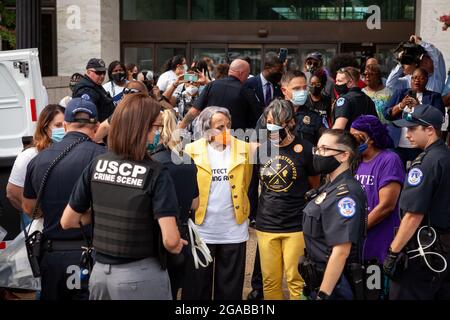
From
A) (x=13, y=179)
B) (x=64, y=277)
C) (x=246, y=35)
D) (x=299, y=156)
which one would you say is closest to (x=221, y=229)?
(x=299, y=156)

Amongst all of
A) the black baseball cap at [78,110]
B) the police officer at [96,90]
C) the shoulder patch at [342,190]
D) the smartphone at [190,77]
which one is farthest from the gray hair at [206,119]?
the smartphone at [190,77]

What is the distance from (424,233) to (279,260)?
146 cm

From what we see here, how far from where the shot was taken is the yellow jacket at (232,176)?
5.67 m

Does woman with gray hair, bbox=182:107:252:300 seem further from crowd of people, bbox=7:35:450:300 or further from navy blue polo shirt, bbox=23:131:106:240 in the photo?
navy blue polo shirt, bbox=23:131:106:240

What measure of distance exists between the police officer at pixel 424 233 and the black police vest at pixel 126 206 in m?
1.74

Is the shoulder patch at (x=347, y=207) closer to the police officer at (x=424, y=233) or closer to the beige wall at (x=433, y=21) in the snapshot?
the police officer at (x=424, y=233)

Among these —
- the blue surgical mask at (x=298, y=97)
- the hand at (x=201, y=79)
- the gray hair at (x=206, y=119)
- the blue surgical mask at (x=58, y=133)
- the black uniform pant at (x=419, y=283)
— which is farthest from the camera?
the hand at (x=201, y=79)

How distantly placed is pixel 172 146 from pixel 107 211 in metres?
1.12

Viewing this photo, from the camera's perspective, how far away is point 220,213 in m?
5.69

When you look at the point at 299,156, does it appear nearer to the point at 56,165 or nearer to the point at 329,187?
the point at 329,187

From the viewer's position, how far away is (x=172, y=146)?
495cm

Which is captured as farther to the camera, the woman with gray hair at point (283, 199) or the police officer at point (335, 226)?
the woman with gray hair at point (283, 199)

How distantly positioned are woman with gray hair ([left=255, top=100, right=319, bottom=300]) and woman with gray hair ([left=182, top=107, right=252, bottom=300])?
19 cm

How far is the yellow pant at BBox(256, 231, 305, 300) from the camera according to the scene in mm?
5754
